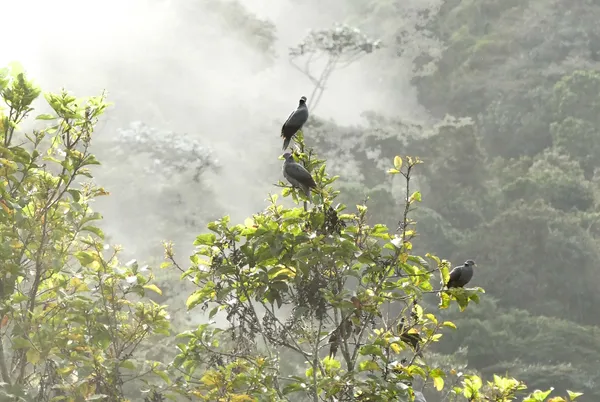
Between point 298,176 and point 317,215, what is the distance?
11 cm

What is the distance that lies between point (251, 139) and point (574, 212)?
746cm

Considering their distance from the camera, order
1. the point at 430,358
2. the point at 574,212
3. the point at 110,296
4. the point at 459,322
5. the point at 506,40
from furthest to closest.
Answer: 1. the point at 506,40
2. the point at 574,212
3. the point at 459,322
4. the point at 430,358
5. the point at 110,296

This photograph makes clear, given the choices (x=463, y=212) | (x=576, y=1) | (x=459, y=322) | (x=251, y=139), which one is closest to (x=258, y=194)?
(x=251, y=139)

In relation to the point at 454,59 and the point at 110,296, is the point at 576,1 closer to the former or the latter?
the point at 454,59

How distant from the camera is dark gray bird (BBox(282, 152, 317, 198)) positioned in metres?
1.58

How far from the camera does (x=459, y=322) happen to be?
8523 mm

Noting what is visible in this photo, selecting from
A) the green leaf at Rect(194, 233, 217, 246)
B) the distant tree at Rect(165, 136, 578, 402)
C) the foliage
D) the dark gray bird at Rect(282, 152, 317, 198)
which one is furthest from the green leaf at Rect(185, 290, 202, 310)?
the dark gray bird at Rect(282, 152, 317, 198)

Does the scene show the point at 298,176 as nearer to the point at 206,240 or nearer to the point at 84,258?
the point at 206,240

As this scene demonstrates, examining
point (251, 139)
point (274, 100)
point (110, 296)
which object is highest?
point (274, 100)

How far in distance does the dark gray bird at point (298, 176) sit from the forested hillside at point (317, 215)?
3 cm

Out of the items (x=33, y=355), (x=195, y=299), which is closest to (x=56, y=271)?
(x=33, y=355)

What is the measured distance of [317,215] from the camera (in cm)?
161

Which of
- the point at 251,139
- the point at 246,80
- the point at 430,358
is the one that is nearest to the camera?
the point at 430,358

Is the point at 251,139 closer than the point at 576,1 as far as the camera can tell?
Yes
